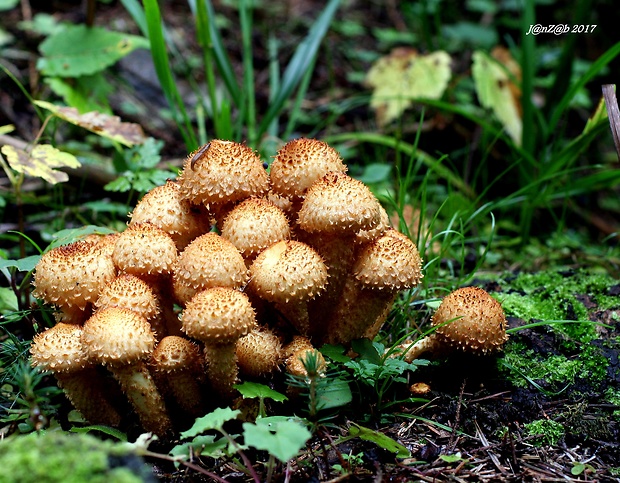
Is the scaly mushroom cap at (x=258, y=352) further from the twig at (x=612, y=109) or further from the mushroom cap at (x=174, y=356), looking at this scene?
the twig at (x=612, y=109)

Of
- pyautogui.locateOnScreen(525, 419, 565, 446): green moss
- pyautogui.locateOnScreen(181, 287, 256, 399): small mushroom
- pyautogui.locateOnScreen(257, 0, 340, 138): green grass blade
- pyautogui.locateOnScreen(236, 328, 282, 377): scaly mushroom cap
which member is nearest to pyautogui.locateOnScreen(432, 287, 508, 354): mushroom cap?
pyautogui.locateOnScreen(525, 419, 565, 446): green moss

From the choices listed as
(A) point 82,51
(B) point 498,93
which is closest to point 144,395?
(A) point 82,51

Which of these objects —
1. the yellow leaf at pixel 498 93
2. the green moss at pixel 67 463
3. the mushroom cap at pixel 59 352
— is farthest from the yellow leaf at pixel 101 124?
the yellow leaf at pixel 498 93

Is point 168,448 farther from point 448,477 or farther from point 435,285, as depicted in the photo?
point 435,285

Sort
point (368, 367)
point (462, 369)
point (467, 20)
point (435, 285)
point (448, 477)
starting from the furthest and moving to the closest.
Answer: point (467, 20) → point (435, 285) → point (462, 369) → point (368, 367) → point (448, 477)

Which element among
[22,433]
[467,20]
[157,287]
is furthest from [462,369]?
[467,20]

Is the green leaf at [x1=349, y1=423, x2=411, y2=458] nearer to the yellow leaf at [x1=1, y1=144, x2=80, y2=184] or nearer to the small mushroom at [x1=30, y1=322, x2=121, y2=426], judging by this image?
the small mushroom at [x1=30, y1=322, x2=121, y2=426]
